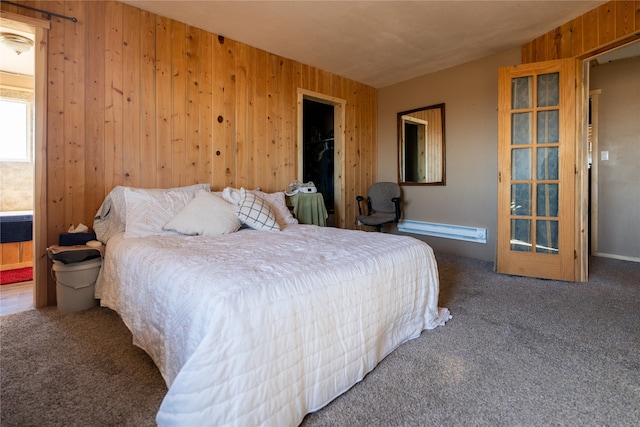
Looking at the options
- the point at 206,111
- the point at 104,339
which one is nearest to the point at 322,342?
the point at 104,339

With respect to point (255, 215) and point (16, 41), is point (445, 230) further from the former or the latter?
point (16, 41)

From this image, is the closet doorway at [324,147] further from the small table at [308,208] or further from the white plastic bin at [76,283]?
the white plastic bin at [76,283]

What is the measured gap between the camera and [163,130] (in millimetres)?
2877

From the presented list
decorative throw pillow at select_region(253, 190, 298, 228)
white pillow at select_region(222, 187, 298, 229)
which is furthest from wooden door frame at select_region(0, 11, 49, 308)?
Result: decorative throw pillow at select_region(253, 190, 298, 228)

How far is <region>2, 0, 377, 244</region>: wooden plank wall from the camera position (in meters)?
2.42

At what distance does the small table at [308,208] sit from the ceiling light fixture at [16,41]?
2.97 m

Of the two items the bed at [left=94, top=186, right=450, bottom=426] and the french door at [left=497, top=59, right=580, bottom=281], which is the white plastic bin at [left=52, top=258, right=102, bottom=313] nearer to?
the bed at [left=94, top=186, right=450, bottom=426]

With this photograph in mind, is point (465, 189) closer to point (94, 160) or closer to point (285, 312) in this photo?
point (285, 312)

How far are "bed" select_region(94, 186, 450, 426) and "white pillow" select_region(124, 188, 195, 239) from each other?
0.01m

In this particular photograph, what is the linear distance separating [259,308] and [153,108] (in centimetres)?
253

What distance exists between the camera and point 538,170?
320 centimetres

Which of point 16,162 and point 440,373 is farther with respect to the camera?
point 16,162

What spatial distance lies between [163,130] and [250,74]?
119 centimetres

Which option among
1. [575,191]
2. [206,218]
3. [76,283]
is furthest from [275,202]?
[575,191]
